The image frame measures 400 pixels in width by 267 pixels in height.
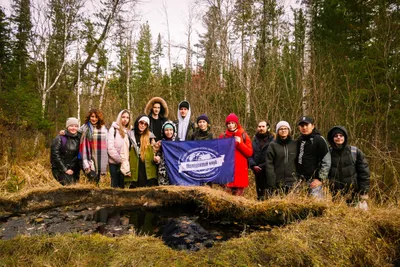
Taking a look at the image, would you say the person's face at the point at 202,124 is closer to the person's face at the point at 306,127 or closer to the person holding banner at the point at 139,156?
the person holding banner at the point at 139,156

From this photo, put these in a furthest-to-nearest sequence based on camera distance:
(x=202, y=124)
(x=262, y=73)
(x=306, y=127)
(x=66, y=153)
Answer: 1. (x=262, y=73)
2. (x=202, y=124)
3. (x=66, y=153)
4. (x=306, y=127)

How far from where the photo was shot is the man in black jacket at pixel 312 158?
178 inches

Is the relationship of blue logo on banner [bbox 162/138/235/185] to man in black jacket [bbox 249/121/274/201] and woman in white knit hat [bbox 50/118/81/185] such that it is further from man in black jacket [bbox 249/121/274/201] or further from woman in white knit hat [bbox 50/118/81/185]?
woman in white knit hat [bbox 50/118/81/185]

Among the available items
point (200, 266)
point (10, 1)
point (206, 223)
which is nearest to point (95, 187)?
point (206, 223)

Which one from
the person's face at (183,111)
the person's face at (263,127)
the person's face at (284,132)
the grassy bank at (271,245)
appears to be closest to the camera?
the grassy bank at (271,245)

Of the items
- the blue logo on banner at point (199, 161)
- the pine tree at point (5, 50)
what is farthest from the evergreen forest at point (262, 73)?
the blue logo on banner at point (199, 161)

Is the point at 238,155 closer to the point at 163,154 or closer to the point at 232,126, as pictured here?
the point at 232,126

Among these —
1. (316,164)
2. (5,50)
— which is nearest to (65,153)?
(316,164)

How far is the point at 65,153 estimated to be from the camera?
548cm

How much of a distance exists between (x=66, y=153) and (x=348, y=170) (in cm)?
556

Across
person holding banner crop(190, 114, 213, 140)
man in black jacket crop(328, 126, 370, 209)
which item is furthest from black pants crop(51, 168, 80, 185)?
man in black jacket crop(328, 126, 370, 209)

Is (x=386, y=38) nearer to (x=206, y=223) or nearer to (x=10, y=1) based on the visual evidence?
(x=206, y=223)

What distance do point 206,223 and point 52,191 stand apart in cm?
337

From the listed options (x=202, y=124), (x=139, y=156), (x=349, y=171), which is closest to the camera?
(x=349, y=171)
